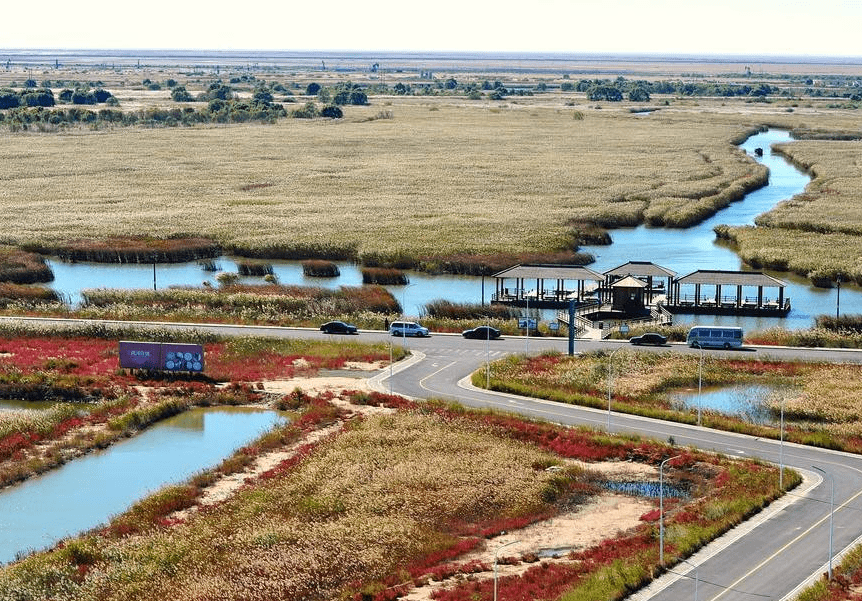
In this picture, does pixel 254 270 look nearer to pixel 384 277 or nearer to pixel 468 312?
pixel 384 277

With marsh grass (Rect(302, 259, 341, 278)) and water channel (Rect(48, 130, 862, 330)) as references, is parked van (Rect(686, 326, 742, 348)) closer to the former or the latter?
water channel (Rect(48, 130, 862, 330))

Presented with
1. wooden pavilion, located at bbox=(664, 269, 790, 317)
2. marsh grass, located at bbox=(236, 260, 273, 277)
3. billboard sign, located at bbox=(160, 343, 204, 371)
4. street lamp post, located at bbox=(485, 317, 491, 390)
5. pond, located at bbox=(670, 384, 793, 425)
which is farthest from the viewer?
marsh grass, located at bbox=(236, 260, 273, 277)

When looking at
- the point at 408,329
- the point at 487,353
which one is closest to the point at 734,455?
the point at 487,353

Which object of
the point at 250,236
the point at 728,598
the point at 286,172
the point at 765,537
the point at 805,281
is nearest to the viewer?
the point at 728,598

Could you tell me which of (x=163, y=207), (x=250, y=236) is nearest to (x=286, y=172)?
(x=163, y=207)

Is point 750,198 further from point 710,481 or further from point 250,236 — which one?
Result: point 710,481

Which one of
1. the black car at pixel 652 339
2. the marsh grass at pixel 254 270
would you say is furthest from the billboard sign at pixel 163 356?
the marsh grass at pixel 254 270

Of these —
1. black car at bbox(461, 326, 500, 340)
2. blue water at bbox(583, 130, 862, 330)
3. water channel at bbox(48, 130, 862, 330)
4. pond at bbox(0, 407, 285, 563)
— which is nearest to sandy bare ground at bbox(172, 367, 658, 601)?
pond at bbox(0, 407, 285, 563)
